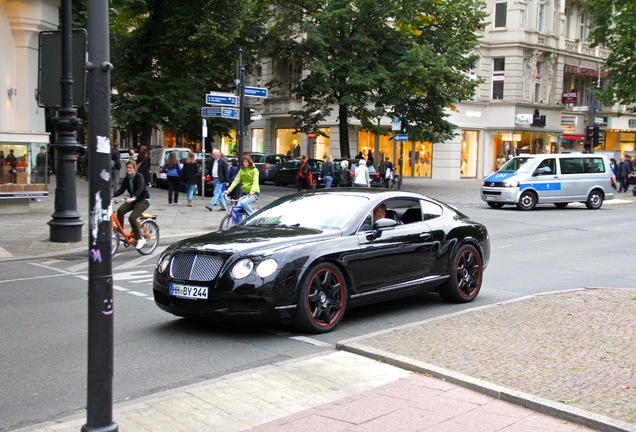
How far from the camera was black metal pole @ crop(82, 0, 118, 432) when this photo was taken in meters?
3.89

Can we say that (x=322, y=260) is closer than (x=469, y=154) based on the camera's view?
Yes

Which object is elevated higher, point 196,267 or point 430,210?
point 430,210

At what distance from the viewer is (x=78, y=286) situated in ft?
33.8

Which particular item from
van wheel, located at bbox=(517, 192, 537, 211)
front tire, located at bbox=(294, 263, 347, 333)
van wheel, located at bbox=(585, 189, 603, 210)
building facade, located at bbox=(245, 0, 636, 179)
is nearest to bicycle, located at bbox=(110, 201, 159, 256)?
front tire, located at bbox=(294, 263, 347, 333)

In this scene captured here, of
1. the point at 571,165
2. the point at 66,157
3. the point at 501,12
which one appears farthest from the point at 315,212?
the point at 501,12

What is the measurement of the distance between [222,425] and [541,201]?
2277 centimetres

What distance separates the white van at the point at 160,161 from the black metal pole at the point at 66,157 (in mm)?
16965

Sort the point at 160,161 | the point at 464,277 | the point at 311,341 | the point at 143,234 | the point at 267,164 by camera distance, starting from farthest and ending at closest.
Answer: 1. the point at 267,164
2. the point at 160,161
3. the point at 143,234
4. the point at 464,277
5. the point at 311,341

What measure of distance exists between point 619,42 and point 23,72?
101 feet

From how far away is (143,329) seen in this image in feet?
25.2

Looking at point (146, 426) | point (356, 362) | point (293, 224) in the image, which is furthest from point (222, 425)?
point (293, 224)

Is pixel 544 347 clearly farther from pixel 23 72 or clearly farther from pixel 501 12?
pixel 501 12

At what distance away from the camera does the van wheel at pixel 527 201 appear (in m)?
25.6

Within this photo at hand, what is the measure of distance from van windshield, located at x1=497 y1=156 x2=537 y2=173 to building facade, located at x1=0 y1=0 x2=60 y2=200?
1567 cm
